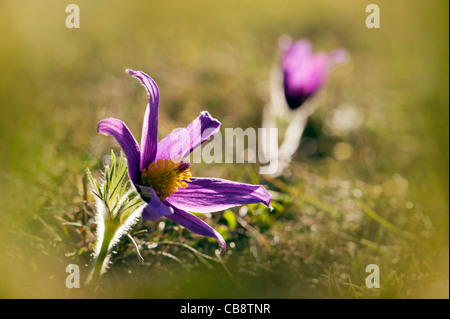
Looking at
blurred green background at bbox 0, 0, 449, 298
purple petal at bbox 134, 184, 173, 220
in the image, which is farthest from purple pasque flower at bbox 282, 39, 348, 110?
purple petal at bbox 134, 184, 173, 220

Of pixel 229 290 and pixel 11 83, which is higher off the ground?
pixel 11 83

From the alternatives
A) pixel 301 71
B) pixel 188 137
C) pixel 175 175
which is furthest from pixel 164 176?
pixel 301 71

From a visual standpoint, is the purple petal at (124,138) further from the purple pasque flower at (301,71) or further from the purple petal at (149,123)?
the purple pasque flower at (301,71)

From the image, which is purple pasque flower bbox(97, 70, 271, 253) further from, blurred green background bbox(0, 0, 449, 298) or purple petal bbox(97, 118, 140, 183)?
blurred green background bbox(0, 0, 449, 298)

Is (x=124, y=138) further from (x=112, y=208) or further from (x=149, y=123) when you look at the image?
(x=112, y=208)

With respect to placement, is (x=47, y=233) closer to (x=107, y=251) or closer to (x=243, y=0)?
(x=107, y=251)

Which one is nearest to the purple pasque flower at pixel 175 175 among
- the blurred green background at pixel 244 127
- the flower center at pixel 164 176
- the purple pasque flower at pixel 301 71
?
the flower center at pixel 164 176
